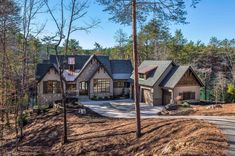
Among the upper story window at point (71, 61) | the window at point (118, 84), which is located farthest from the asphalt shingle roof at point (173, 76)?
the upper story window at point (71, 61)

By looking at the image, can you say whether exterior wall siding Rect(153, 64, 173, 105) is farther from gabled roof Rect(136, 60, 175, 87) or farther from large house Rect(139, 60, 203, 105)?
gabled roof Rect(136, 60, 175, 87)

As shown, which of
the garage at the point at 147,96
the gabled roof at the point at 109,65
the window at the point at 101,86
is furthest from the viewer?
the gabled roof at the point at 109,65

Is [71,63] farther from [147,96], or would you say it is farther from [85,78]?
[147,96]

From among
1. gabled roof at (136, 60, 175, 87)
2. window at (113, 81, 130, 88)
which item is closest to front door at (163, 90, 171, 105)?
gabled roof at (136, 60, 175, 87)

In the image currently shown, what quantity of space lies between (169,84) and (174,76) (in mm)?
1091

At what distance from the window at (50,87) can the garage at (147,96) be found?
10.3m

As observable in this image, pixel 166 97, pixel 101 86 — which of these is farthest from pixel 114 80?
pixel 166 97

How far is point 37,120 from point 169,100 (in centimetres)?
1402

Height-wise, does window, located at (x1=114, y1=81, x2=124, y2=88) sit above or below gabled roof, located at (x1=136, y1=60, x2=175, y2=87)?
below

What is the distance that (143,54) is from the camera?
2152 inches

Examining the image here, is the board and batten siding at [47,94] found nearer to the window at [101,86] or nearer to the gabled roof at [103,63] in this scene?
the gabled roof at [103,63]

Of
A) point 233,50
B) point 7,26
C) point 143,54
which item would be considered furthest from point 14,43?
point 233,50

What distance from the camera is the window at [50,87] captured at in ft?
105

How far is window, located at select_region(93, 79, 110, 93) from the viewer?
33.6 m
